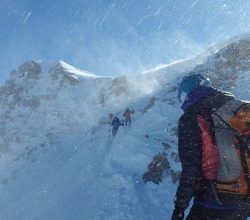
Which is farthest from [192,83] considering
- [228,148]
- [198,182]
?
[198,182]

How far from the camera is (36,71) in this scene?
87625 mm

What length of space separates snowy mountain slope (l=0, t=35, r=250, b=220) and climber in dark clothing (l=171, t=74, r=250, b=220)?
12.1 m

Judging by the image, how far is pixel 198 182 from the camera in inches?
133

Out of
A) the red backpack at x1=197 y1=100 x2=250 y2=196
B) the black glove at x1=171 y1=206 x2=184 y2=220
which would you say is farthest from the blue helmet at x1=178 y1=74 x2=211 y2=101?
the black glove at x1=171 y1=206 x2=184 y2=220

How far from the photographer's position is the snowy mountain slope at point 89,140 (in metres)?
17.6

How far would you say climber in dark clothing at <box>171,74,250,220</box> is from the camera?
3.30 metres

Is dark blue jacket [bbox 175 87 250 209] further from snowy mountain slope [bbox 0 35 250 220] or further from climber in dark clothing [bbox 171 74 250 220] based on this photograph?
snowy mountain slope [bbox 0 35 250 220]

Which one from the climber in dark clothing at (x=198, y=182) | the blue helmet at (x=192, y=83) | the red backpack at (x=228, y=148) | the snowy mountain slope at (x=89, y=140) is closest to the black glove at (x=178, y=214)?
the climber in dark clothing at (x=198, y=182)

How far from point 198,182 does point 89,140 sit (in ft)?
114

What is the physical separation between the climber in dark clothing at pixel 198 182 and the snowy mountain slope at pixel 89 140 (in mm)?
12099

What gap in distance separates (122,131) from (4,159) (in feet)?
96.4

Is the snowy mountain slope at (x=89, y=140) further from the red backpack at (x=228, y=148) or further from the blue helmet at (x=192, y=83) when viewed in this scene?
the red backpack at (x=228, y=148)

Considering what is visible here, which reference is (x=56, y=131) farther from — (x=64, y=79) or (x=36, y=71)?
(x=36, y=71)

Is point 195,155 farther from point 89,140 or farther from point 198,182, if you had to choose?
point 89,140
